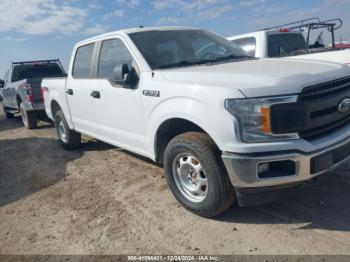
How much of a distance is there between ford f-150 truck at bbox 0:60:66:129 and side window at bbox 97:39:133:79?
478 cm

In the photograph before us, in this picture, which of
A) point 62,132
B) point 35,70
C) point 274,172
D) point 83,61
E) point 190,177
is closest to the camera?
point 274,172

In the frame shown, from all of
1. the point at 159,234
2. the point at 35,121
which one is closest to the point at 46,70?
the point at 35,121

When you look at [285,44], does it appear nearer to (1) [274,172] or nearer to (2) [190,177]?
(2) [190,177]

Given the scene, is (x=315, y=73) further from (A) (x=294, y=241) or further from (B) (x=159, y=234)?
(B) (x=159, y=234)

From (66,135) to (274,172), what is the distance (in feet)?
15.1

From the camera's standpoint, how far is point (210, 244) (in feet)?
10.3

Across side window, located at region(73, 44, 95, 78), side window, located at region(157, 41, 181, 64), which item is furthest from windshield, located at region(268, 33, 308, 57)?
side window, located at region(73, 44, 95, 78)

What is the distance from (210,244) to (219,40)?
289 centimetres

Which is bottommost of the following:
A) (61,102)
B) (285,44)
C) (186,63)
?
(61,102)

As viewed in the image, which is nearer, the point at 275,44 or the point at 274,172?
the point at 274,172

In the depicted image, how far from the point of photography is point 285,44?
764cm

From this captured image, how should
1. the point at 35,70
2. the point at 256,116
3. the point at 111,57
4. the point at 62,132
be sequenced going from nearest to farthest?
the point at 256,116 → the point at 111,57 → the point at 62,132 → the point at 35,70

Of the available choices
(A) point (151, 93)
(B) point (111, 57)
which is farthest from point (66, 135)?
(A) point (151, 93)

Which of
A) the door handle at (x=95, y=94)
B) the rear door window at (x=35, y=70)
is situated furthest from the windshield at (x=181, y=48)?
the rear door window at (x=35, y=70)
